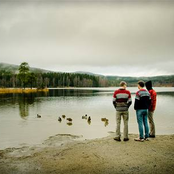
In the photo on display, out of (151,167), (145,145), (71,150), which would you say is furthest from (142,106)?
(71,150)

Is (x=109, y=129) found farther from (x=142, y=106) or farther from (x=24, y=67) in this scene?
(x=24, y=67)

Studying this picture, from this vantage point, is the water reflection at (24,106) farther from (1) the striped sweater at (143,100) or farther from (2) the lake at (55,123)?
(1) the striped sweater at (143,100)

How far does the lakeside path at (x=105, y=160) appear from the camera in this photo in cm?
614

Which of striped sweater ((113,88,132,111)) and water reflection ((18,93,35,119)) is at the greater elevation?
striped sweater ((113,88,132,111))

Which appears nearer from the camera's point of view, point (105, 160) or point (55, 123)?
point (105, 160)

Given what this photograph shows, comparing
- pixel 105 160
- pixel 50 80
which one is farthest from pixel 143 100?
pixel 50 80

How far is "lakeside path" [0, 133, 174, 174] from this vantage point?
242 inches

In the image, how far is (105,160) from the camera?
693 cm

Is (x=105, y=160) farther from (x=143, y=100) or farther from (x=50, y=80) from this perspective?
(x=50, y=80)

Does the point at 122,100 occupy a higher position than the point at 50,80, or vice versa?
the point at 50,80

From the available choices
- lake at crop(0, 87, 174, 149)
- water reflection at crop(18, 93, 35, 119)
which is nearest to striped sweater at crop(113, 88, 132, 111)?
lake at crop(0, 87, 174, 149)

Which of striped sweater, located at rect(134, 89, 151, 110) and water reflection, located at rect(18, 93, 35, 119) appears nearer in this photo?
striped sweater, located at rect(134, 89, 151, 110)

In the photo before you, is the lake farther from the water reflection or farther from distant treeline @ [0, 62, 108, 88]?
distant treeline @ [0, 62, 108, 88]

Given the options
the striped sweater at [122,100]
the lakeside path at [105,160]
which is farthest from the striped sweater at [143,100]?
the lakeside path at [105,160]
